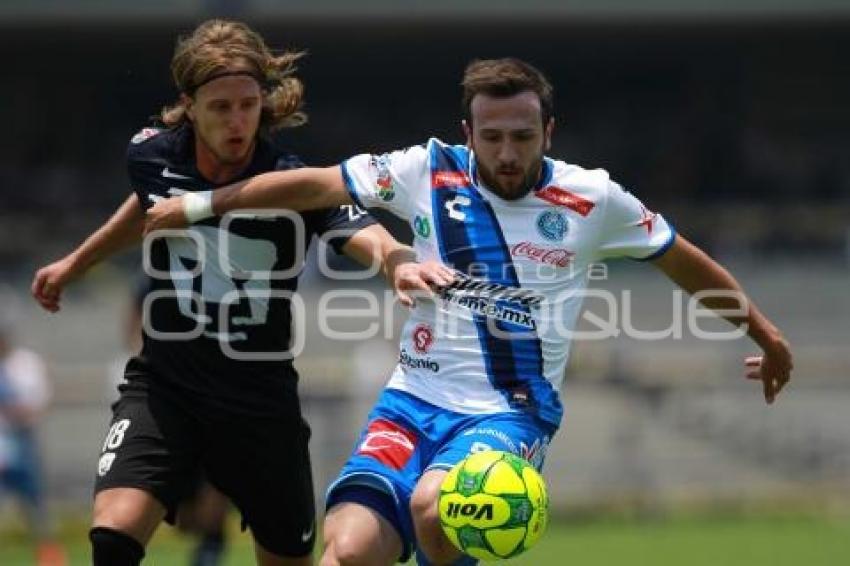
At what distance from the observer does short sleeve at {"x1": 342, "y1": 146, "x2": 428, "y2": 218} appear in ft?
21.4

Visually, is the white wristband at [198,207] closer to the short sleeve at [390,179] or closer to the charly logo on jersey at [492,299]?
the short sleeve at [390,179]

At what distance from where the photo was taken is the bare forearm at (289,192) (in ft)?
21.4

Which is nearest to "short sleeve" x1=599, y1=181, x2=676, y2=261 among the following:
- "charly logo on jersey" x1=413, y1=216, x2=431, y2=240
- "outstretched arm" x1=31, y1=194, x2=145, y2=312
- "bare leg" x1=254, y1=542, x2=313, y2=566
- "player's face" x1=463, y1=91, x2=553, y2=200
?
"player's face" x1=463, y1=91, x2=553, y2=200

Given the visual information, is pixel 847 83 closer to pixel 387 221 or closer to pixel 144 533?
pixel 387 221

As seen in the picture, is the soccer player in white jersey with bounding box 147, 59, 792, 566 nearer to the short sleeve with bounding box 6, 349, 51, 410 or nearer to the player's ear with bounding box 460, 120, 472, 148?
the player's ear with bounding box 460, 120, 472, 148

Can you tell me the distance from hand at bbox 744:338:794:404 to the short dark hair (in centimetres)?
130

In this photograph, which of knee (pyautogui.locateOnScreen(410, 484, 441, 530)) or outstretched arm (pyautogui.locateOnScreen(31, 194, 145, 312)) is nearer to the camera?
knee (pyautogui.locateOnScreen(410, 484, 441, 530))

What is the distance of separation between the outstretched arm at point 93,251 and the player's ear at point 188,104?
49 centimetres

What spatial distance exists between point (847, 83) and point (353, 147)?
25.9 feet

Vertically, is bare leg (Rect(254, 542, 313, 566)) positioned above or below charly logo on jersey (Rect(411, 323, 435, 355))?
below

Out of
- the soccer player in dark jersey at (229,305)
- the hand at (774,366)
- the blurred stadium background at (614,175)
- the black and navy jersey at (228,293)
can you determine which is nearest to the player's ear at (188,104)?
the soccer player in dark jersey at (229,305)

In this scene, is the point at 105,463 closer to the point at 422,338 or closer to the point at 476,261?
the point at 422,338

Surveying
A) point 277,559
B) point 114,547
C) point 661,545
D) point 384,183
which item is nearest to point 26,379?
point 661,545

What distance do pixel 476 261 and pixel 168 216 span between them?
1.14 m
